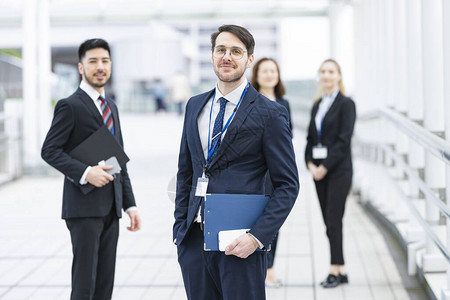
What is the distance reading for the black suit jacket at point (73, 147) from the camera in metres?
3.49

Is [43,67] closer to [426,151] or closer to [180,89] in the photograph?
[426,151]

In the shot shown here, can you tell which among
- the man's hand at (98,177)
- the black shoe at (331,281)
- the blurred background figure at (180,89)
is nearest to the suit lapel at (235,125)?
the man's hand at (98,177)

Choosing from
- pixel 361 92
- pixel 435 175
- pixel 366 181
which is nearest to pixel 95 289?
pixel 435 175

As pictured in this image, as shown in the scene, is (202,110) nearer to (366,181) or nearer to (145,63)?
(366,181)

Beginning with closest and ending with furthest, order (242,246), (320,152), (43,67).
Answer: (242,246) < (320,152) < (43,67)

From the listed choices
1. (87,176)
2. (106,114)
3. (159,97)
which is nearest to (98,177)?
(87,176)

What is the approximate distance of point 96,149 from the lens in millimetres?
3539

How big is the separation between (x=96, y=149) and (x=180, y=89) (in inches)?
745

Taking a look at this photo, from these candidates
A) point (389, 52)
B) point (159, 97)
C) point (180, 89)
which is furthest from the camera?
point (159, 97)

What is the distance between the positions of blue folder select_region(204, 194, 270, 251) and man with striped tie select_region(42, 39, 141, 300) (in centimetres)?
105

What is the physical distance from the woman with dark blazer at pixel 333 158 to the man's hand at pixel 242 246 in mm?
2573

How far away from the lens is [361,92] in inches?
436

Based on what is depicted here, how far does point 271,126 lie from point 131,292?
2837mm

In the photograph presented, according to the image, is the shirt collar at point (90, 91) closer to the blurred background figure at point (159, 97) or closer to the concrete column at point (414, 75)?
the concrete column at point (414, 75)
